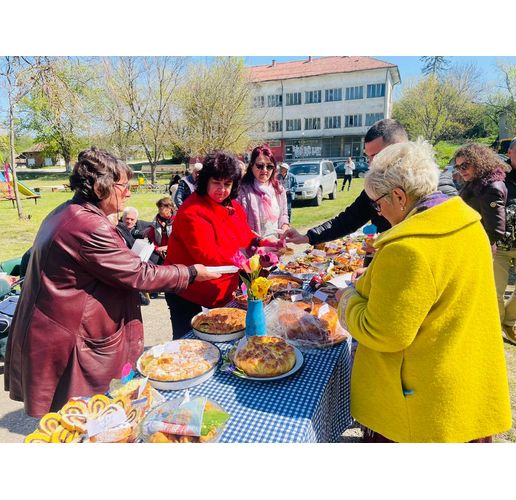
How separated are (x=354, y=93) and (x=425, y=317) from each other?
39698 mm

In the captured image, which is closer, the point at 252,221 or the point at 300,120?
the point at 252,221

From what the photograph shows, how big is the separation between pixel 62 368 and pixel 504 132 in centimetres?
3382

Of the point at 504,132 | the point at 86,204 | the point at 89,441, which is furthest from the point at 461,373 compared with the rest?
the point at 504,132

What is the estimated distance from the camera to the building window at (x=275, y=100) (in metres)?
39.7

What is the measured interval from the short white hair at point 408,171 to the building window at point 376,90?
37766mm

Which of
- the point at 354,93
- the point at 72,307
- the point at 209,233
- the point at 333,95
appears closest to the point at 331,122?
the point at 333,95

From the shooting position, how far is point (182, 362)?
69.6 inches

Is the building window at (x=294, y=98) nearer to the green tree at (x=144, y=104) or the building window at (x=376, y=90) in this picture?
the building window at (x=376, y=90)

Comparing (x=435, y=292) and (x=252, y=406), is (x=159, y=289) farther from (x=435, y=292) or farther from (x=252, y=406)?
(x=435, y=292)

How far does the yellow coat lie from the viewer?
1237mm

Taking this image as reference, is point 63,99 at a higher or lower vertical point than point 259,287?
higher

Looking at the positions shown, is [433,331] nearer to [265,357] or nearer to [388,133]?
[265,357]

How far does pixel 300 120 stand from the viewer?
131 feet

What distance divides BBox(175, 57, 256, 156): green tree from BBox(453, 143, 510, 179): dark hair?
18759mm
